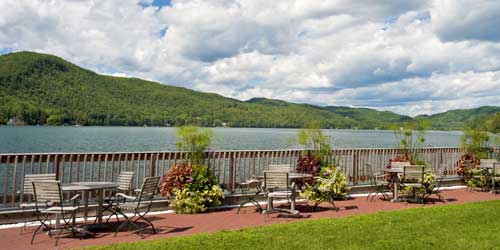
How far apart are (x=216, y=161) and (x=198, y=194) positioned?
1.22 metres

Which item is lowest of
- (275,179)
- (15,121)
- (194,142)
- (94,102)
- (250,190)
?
(250,190)

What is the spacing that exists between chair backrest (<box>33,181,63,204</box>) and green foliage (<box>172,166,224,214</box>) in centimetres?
271

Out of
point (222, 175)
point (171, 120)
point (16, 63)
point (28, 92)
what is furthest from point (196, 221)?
point (16, 63)

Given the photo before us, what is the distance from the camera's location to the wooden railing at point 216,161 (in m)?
7.43

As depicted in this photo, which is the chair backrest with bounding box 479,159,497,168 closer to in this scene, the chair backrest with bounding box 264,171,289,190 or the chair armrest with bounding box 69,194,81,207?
the chair backrest with bounding box 264,171,289,190

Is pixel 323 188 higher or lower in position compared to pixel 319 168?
lower

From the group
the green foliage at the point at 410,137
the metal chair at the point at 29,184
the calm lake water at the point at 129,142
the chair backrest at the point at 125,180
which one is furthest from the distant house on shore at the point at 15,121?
the chair backrest at the point at 125,180

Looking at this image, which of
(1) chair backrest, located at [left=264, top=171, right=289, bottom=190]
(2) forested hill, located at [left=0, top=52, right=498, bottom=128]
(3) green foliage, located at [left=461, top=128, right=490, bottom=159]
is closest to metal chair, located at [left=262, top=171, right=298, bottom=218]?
(1) chair backrest, located at [left=264, top=171, right=289, bottom=190]

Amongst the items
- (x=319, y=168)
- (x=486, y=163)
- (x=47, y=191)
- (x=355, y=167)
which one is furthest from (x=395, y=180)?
(x=47, y=191)

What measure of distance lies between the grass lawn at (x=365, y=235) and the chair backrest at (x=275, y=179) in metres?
1.05

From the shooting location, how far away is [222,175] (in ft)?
32.3

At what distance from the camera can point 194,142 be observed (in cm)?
895

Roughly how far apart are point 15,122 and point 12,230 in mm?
104248

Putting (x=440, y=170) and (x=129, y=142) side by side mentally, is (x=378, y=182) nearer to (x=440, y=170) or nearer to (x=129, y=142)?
(x=440, y=170)
